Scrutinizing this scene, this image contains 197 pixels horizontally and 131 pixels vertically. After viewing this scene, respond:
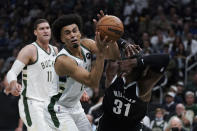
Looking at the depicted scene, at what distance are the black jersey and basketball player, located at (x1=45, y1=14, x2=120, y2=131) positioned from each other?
0.43 meters

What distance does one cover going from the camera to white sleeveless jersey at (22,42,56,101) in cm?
715

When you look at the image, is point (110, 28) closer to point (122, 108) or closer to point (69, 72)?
point (69, 72)

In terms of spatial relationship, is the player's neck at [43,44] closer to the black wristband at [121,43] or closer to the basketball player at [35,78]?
the basketball player at [35,78]

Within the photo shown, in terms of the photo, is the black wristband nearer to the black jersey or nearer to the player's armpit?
the black jersey

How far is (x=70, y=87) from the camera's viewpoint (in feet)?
19.6

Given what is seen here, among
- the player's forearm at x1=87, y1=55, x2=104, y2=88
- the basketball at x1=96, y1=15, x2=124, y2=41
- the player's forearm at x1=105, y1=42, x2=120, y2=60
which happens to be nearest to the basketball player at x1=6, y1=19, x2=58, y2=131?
the player's forearm at x1=105, y1=42, x2=120, y2=60

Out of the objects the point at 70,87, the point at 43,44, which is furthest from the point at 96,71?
the point at 43,44

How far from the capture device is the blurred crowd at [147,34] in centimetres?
1058

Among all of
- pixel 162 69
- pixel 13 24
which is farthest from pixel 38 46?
pixel 13 24

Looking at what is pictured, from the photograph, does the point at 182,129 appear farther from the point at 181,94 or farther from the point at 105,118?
the point at 105,118

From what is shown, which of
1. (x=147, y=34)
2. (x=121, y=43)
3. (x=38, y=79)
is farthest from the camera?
(x=147, y=34)

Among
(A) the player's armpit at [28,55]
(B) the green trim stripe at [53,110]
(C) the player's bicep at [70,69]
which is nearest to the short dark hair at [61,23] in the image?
(C) the player's bicep at [70,69]

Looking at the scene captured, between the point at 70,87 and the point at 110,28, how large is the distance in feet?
3.12

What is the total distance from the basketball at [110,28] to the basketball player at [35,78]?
1.75 m
